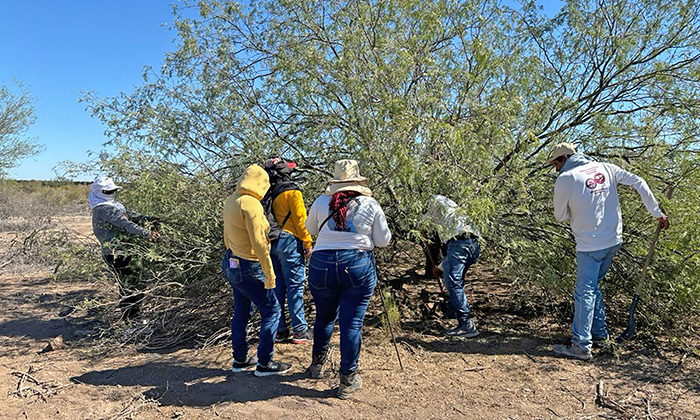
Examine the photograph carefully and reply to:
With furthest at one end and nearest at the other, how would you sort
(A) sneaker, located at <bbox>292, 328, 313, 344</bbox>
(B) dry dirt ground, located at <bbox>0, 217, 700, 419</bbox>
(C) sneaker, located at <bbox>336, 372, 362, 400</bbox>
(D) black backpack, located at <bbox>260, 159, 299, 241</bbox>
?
(A) sneaker, located at <bbox>292, 328, 313, 344</bbox> < (D) black backpack, located at <bbox>260, 159, 299, 241</bbox> < (C) sneaker, located at <bbox>336, 372, 362, 400</bbox> < (B) dry dirt ground, located at <bbox>0, 217, 700, 419</bbox>

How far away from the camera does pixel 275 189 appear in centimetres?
389

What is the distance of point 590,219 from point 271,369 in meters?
2.75

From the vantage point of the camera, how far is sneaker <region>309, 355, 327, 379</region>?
11.0ft

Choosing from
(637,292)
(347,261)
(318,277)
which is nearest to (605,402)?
(637,292)

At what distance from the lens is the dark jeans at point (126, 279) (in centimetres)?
460

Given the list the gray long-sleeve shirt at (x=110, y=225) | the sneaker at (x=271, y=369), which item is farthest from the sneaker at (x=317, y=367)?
the gray long-sleeve shirt at (x=110, y=225)

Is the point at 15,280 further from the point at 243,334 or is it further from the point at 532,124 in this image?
the point at 532,124

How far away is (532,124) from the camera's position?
13.9 ft

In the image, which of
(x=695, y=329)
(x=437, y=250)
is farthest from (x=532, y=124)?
(x=695, y=329)

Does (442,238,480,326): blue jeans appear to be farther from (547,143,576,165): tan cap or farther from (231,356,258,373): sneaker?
(231,356,258,373): sneaker

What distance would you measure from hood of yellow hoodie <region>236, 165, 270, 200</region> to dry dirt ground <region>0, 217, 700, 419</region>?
4.66 feet

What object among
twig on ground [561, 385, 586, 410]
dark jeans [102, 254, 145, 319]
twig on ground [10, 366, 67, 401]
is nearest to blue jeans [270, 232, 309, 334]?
dark jeans [102, 254, 145, 319]

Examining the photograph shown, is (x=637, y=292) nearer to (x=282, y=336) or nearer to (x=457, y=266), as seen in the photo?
(x=457, y=266)

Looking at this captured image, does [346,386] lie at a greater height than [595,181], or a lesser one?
lesser
